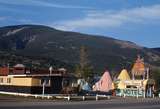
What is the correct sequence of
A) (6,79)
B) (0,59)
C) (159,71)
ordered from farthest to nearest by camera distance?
1. (0,59)
2. (159,71)
3. (6,79)

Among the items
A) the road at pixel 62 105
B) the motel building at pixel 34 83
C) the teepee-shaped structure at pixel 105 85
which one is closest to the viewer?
the road at pixel 62 105

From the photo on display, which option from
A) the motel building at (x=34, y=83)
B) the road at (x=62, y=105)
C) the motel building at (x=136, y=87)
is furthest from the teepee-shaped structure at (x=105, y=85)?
the road at (x=62, y=105)

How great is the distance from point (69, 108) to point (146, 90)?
49.1 m

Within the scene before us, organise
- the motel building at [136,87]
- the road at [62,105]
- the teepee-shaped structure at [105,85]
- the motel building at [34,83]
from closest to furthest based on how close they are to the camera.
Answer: the road at [62,105] → the motel building at [34,83] → the motel building at [136,87] → the teepee-shaped structure at [105,85]

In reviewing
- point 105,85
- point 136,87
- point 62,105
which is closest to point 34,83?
point 136,87

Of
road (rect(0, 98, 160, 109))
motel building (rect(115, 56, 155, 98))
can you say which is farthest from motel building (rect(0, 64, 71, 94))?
road (rect(0, 98, 160, 109))

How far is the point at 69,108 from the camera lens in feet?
131

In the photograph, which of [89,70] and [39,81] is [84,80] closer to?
[89,70]

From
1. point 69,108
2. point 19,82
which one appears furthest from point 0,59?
point 69,108

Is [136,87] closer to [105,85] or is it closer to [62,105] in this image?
[105,85]

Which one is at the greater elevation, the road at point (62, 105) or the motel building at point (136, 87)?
the motel building at point (136, 87)

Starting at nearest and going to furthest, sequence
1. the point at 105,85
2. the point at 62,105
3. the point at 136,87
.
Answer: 1. the point at 62,105
2. the point at 136,87
3. the point at 105,85

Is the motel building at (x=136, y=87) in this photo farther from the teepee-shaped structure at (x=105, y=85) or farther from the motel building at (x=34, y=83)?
the motel building at (x=34, y=83)

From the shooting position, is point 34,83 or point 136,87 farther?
point 136,87
